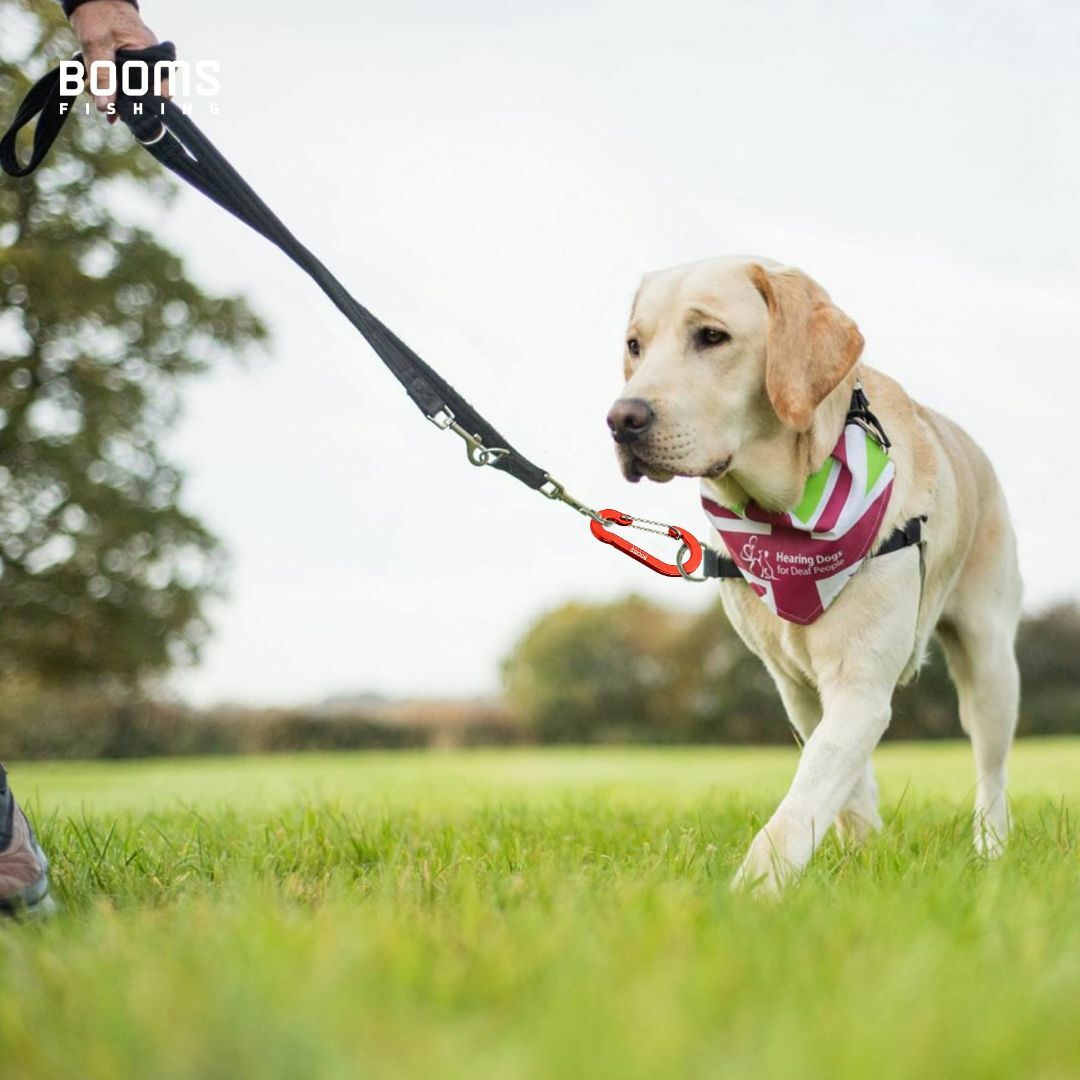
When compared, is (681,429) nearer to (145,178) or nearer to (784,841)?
(784,841)

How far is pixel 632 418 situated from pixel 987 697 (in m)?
2.13

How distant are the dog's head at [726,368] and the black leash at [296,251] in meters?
0.42

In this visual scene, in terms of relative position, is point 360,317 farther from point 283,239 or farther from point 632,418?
point 632,418

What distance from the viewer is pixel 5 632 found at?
2103 cm

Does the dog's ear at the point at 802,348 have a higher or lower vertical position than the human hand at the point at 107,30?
lower

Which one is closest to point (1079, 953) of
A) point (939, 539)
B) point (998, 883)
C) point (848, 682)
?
point (998, 883)

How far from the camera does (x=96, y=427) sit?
21.4m

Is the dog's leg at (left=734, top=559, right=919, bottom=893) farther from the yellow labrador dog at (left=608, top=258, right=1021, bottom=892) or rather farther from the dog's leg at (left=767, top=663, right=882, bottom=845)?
the dog's leg at (left=767, top=663, right=882, bottom=845)

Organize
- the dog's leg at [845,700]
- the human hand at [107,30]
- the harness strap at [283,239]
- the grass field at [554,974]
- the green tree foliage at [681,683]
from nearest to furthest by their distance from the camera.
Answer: the grass field at [554,974], the dog's leg at [845,700], the harness strap at [283,239], the human hand at [107,30], the green tree foliage at [681,683]

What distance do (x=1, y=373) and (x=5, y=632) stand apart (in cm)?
451

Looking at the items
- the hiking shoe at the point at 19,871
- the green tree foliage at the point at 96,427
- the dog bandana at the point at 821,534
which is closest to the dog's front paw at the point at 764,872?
the dog bandana at the point at 821,534

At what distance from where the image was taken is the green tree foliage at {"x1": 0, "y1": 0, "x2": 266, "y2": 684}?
2056 centimetres

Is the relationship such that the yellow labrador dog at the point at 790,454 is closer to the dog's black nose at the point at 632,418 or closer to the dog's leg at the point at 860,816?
the dog's black nose at the point at 632,418

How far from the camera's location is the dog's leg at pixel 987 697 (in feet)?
14.3
